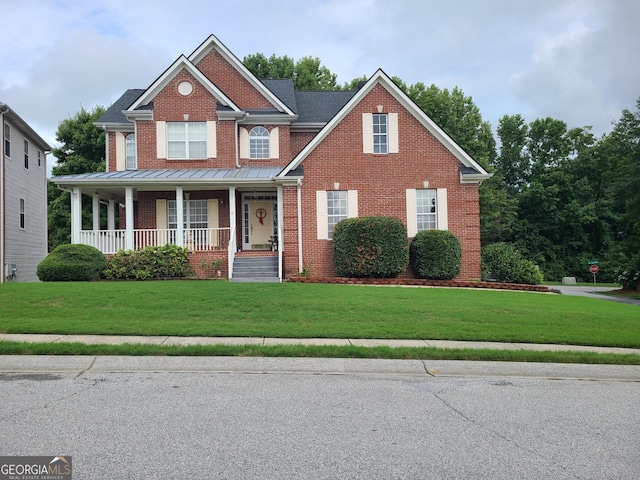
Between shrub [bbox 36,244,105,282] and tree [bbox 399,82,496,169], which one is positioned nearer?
shrub [bbox 36,244,105,282]

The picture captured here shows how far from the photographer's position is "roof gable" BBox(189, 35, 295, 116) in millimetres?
22766

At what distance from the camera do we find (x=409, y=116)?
19.3m

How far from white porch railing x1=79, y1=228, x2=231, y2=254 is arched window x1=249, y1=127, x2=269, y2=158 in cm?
425

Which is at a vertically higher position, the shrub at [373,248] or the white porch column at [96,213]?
the white porch column at [96,213]

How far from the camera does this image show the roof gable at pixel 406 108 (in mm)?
18953

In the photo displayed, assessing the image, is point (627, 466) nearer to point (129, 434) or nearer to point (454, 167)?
point (129, 434)

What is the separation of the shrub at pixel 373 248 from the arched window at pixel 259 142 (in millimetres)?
6895

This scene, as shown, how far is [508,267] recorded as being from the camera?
62.0ft

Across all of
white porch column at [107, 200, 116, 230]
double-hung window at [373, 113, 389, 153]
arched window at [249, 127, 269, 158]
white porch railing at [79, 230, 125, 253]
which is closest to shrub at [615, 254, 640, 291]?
double-hung window at [373, 113, 389, 153]

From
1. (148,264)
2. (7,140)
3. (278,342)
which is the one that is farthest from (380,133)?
(7,140)

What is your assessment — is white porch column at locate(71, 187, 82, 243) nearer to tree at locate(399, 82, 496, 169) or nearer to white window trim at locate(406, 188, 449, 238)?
white window trim at locate(406, 188, 449, 238)

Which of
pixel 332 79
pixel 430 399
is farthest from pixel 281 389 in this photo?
pixel 332 79

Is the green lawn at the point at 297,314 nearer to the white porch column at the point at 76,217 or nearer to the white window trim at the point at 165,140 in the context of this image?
the white porch column at the point at 76,217

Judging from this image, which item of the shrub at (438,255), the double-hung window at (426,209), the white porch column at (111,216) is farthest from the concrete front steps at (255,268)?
the white porch column at (111,216)
